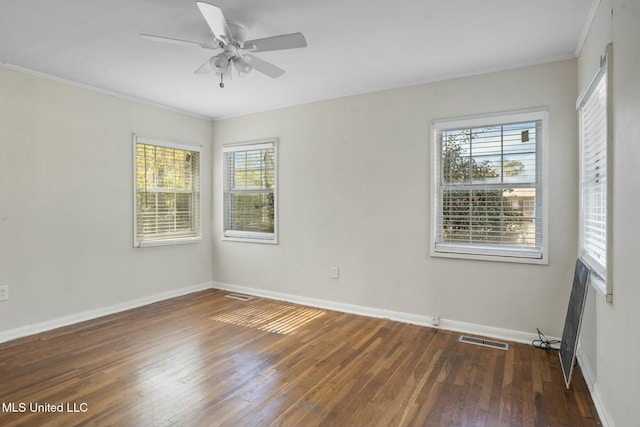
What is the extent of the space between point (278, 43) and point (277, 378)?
226 centimetres

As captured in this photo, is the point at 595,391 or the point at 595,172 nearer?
the point at 595,391

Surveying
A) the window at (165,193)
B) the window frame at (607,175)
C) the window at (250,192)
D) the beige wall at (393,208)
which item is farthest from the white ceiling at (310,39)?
the window at (250,192)

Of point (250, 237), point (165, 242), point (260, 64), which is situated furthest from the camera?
point (250, 237)

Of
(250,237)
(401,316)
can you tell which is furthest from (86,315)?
(401,316)

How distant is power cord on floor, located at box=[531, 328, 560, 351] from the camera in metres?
3.11

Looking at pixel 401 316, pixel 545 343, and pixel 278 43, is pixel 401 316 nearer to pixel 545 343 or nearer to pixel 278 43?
pixel 545 343

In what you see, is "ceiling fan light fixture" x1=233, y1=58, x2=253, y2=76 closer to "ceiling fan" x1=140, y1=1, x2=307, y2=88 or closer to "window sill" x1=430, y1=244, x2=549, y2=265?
"ceiling fan" x1=140, y1=1, x2=307, y2=88

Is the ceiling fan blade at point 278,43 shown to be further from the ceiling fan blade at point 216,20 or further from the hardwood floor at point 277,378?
the hardwood floor at point 277,378

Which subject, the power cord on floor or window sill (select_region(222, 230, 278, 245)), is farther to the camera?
window sill (select_region(222, 230, 278, 245))

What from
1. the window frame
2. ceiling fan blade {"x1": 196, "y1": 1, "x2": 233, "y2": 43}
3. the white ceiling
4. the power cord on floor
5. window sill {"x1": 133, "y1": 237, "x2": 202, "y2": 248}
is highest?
the white ceiling

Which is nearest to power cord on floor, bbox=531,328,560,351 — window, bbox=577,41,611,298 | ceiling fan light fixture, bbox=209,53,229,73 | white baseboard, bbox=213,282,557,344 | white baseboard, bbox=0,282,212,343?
white baseboard, bbox=213,282,557,344

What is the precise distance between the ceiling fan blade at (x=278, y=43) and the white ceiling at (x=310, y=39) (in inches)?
7.9

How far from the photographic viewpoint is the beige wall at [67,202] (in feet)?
11.0

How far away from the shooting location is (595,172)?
98.7 inches
